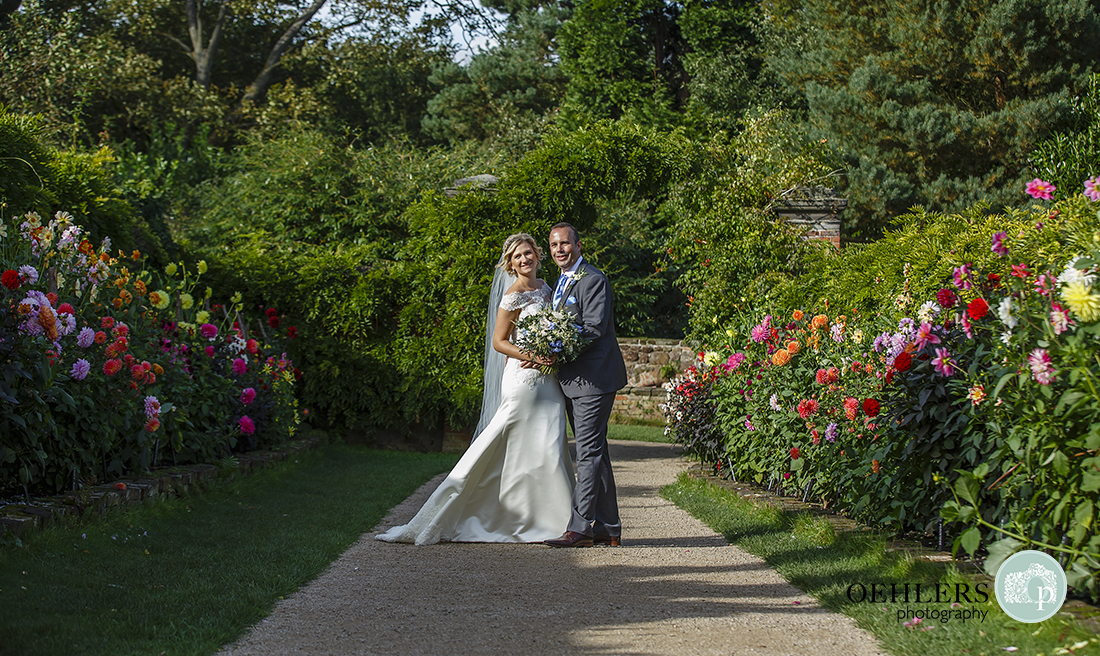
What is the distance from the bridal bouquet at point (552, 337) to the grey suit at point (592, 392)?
86 millimetres

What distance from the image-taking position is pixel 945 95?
1750 cm

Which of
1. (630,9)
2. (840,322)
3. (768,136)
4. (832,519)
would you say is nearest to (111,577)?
(832,519)

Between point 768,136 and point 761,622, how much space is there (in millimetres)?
13397

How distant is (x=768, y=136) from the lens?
52.0ft

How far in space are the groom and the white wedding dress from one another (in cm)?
12

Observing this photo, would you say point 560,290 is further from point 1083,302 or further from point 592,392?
point 1083,302

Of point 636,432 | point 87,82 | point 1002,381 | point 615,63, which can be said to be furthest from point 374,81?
point 1002,381

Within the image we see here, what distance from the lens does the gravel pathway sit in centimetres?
325

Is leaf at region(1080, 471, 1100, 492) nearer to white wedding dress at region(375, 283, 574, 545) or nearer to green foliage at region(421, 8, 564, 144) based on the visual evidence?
white wedding dress at region(375, 283, 574, 545)

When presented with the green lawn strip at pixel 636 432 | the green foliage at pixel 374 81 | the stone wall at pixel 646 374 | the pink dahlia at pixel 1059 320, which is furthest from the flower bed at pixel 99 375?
the green foliage at pixel 374 81

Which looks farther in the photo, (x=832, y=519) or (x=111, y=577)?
(x=832, y=519)

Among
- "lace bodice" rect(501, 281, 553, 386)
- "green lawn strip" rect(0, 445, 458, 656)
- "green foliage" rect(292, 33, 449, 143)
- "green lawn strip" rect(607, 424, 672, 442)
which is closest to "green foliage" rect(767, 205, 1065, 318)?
"lace bodice" rect(501, 281, 553, 386)

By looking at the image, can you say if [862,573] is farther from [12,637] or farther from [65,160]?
[65,160]

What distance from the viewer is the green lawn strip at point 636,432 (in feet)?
43.6
